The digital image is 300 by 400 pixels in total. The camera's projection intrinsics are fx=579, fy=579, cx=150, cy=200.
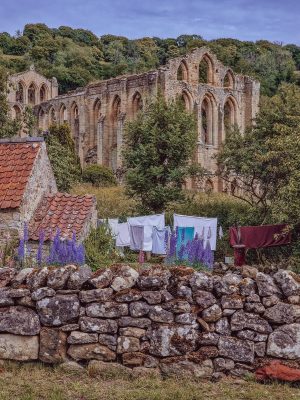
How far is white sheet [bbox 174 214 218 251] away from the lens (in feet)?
81.4

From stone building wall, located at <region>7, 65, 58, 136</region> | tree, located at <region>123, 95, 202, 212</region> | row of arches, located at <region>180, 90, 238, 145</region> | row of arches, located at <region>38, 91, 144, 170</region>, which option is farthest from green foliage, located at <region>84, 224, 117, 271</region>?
stone building wall, located at <region>7, 65, 58, 136</region>

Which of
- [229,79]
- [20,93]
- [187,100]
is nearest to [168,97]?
[187,100]

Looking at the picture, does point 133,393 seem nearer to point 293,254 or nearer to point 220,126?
point 293,254

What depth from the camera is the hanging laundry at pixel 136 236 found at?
24984 mm

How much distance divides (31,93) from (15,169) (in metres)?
75.2

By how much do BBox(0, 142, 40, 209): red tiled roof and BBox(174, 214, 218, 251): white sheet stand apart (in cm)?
999

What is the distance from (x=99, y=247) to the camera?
17.5 metres

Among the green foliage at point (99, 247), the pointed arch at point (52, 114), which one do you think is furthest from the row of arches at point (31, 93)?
the green foliage at point (99, 247)

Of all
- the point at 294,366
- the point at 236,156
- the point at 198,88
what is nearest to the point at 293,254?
the point at 236,156

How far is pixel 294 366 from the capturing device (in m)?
6.88

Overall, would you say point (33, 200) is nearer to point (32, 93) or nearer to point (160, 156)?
point (160, 156)

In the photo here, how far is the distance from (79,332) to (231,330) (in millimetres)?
1873

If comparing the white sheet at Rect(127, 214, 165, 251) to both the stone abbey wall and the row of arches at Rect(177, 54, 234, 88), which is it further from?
the row of arches at Rect(177, 54, 234, 88)

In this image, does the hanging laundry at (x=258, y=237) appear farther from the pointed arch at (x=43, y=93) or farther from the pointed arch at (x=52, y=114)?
the pointed arch at (x=43, y=93)
